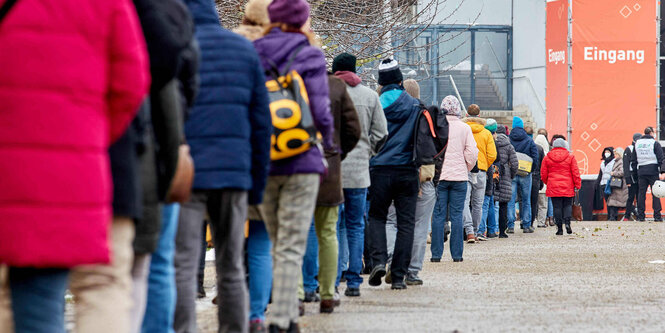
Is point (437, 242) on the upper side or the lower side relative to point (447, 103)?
lower

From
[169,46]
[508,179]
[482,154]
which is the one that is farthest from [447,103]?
[169,46]

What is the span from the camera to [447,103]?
44.9ft

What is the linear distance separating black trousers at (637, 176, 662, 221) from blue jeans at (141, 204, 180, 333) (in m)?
23.7

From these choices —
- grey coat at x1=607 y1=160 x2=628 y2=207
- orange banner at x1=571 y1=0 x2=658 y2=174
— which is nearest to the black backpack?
grey coat at x1=607 y1=160 x2=628 y2=207

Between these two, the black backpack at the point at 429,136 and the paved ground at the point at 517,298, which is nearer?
the paved ground at the point at 517,298

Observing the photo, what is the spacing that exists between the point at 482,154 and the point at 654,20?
17.2 meters

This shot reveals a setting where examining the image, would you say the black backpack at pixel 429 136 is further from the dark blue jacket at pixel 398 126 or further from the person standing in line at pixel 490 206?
the person standing in line at pixel 490 206

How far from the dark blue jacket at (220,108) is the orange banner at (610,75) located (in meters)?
27.3

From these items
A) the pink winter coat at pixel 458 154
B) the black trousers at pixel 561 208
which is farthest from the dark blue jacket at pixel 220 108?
the black trousers at pixel 561 208

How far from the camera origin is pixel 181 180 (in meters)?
4.45

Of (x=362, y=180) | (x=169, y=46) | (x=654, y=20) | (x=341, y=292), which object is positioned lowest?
(x=341, y=292)

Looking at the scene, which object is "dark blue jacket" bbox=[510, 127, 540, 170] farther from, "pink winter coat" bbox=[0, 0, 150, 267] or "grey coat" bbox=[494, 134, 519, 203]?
"pink winter coat" bbox=[0, 0, 150, 267]

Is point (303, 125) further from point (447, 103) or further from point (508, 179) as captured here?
point (508, 179)

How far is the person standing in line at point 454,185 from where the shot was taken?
13.7 meters
